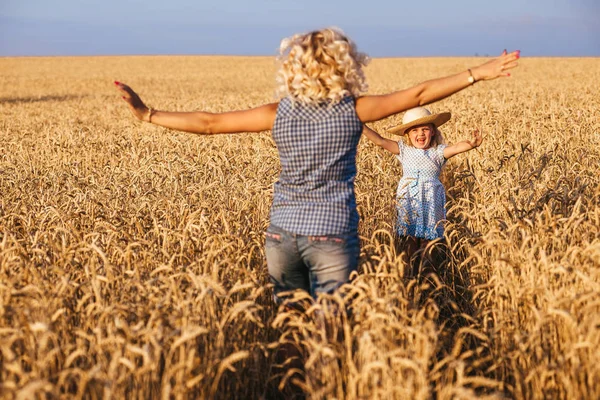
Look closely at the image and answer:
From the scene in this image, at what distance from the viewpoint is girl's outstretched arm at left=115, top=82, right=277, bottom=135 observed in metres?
3.06

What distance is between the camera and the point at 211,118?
10.5ft

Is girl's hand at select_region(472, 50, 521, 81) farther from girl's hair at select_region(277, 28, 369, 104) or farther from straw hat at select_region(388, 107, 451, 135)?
straw hat at select_region(388, 107, 451, 135)

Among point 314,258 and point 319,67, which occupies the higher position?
point 319,67

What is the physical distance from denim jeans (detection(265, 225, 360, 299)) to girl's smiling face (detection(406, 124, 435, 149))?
2.17 m

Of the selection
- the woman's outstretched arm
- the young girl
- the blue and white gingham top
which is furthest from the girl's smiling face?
the blue and white gingham top

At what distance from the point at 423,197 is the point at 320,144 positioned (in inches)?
87.8

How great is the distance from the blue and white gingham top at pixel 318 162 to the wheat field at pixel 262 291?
32 cm

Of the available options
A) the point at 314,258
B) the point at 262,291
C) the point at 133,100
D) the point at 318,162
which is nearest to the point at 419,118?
the point at 262,291

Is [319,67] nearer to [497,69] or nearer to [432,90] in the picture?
[432,90]

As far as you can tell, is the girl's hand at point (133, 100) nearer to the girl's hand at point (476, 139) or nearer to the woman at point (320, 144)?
the woman at point (320, 144)

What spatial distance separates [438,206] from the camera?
4938mm

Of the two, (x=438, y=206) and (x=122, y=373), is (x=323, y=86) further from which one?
(x=438, y=206)

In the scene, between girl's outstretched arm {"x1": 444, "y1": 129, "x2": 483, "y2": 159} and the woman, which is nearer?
the woman

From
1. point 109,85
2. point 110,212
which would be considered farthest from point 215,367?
point 109,85
